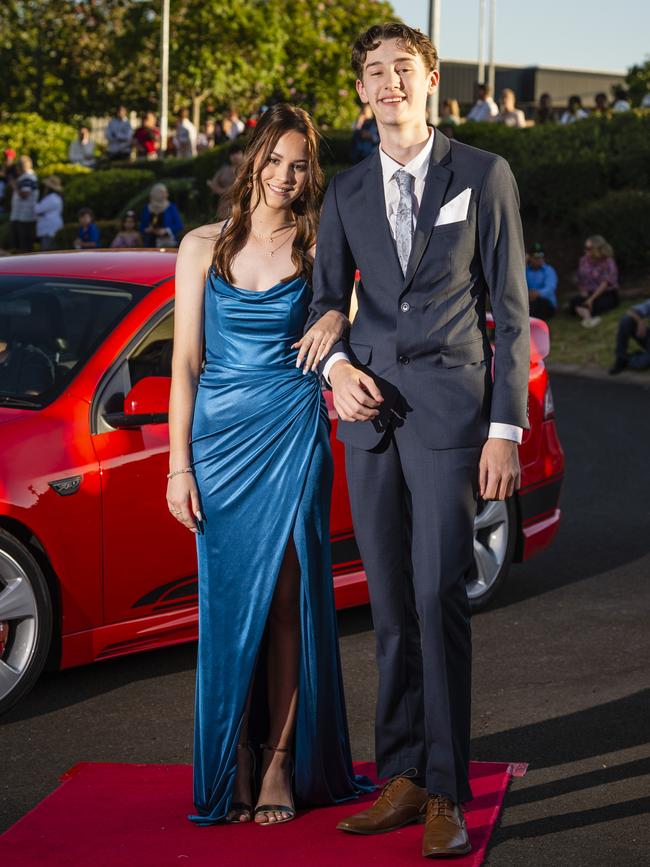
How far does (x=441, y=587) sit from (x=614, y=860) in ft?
2.98

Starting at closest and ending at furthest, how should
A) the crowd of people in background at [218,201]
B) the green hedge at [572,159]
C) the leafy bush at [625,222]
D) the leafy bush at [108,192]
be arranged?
the crowd of people in background at [218,201] → the leafy bush at [625,222] → the green hedge at [572,159] → the leafy bush at [108,192]

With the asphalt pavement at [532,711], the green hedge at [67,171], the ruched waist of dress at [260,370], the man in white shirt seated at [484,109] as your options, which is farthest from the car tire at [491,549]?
the green hedge at [67,171]

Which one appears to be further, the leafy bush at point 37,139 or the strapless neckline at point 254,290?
the leafy bush at point 37,139

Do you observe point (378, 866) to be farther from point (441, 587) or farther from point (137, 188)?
point (137, 188)

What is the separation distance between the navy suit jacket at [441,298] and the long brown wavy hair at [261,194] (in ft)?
0.62

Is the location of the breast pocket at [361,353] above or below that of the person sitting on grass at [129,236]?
above

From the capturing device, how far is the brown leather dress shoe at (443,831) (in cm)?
396

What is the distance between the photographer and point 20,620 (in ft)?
17.3

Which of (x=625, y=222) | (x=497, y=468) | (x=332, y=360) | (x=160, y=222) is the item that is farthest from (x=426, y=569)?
(x=625, y=222)

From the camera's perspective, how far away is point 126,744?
513 cm

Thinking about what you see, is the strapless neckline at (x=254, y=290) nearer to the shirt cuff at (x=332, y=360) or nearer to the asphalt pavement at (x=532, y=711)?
the shirt cuff at (x=332, y=360)

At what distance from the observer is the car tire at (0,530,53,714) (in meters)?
5.21

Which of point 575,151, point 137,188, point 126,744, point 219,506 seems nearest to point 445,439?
point 219,506

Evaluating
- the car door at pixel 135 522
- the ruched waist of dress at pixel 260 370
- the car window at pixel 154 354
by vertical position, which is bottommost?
the car door at pixel 135 522
